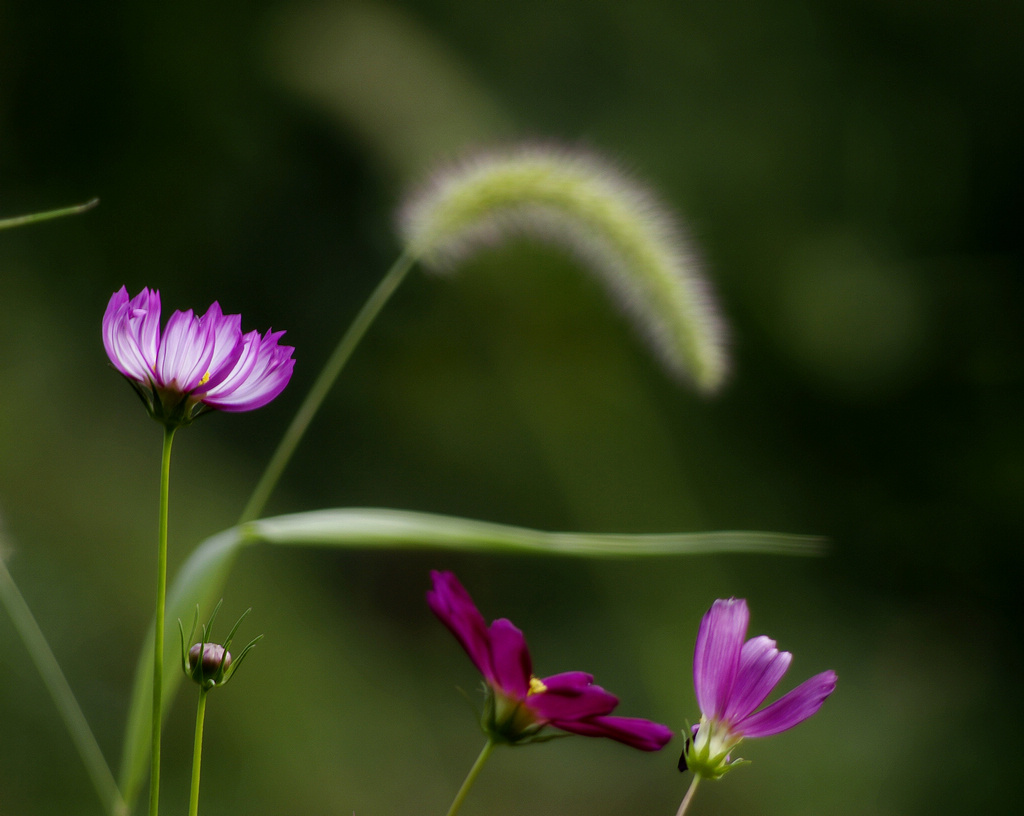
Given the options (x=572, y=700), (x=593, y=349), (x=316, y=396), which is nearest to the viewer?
(x=572, y=700)

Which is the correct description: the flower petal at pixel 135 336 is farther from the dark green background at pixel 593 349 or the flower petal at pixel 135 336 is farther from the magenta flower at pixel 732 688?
the dark green background at pixel 593 349

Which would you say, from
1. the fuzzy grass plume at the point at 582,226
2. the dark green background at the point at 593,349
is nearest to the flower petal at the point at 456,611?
the fuzzy grass plume at the point at 582,226

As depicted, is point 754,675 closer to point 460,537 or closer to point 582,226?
point 460,537

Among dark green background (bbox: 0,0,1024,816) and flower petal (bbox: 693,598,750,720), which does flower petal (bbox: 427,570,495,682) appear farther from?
dark green background (bbox: 0,0,1024,816)

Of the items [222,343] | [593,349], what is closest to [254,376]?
[222,343]

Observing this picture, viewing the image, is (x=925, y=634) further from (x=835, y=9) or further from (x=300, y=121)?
(x=300, y=121)

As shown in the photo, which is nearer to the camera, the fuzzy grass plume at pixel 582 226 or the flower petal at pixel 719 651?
the flower petal at pixel 719 651

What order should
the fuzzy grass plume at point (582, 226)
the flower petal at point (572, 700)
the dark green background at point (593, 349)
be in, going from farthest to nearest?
1. the dark green background at point (593, 349)
2. the fuzzy grass plume at point (582, 226)
3. the flower petal at point (572, 700)

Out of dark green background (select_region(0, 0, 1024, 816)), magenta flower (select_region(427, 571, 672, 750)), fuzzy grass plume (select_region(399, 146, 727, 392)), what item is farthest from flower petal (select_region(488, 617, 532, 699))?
dark green background (select_region(0, 0, 1024, 816))
